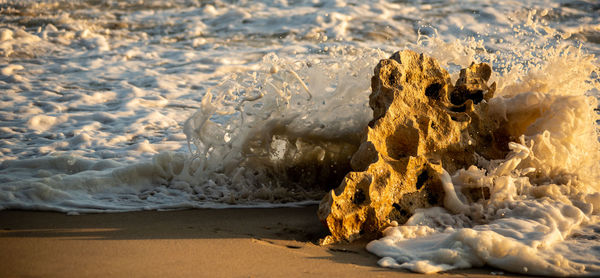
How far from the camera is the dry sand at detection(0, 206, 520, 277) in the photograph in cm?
289

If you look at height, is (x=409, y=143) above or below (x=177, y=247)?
Answer: above

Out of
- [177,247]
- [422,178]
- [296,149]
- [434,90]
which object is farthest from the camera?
[296,149]

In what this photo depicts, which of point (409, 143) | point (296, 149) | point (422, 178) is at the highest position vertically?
point (409, 143)

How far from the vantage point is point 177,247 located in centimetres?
321

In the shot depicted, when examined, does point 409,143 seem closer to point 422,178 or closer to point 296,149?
point 422,178

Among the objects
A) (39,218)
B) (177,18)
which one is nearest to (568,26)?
(177,18)

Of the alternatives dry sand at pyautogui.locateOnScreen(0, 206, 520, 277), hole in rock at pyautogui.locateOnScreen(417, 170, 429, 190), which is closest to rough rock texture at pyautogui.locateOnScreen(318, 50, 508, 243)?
hole in rock at pyautogui.locateOnScreen(417, 170, 429, 190)

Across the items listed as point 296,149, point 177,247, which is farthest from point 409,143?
point 177,247

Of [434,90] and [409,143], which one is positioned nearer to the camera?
[409,143]

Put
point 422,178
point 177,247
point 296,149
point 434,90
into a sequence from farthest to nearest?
1. point 296,149
2. point 434,90
3. point 422,178
4. point 177,247

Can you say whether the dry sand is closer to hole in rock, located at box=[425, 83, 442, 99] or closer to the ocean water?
the ocean water

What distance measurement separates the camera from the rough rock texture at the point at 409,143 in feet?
11.3

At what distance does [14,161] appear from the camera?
495 cm

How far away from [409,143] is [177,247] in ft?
5.21
